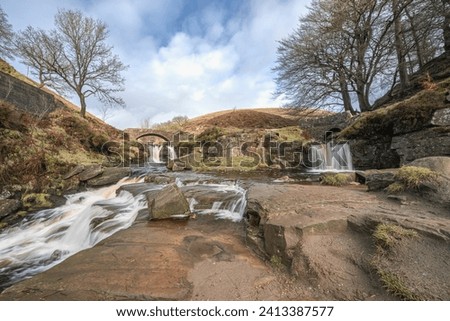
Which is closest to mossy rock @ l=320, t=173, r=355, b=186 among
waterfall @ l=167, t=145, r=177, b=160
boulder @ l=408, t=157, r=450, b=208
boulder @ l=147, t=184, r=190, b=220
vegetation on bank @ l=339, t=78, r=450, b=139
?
boulder @ l=408, t=157, r=450, b=208

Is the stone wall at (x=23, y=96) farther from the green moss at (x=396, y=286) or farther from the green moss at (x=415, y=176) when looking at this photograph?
the green moss at (x=415, y=176)

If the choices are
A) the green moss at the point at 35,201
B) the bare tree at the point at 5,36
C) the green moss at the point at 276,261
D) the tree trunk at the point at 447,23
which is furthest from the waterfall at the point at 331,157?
the bare tree at the point at 5,36

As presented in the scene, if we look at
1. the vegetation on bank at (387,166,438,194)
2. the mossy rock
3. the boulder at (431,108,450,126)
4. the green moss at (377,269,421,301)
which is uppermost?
the boulder at (431,108,450,126)

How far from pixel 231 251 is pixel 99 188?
7.19m

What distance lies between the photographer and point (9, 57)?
18.3 m

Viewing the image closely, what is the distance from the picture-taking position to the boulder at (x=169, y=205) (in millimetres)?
4609

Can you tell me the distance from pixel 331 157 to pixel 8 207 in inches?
520

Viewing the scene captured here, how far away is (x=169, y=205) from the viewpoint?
469cm

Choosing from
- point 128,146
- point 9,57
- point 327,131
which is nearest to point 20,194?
point 128,146

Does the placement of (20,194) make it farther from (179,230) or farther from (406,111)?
(406,111)

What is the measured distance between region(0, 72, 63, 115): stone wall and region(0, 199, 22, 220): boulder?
7923mm

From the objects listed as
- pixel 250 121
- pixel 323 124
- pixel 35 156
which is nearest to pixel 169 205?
pixel 35 156

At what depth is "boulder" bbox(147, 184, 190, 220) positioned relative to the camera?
4609mm

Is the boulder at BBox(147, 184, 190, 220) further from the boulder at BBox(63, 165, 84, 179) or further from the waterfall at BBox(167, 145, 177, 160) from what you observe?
the waterfall at BBox(167, 145, 177, 160)
